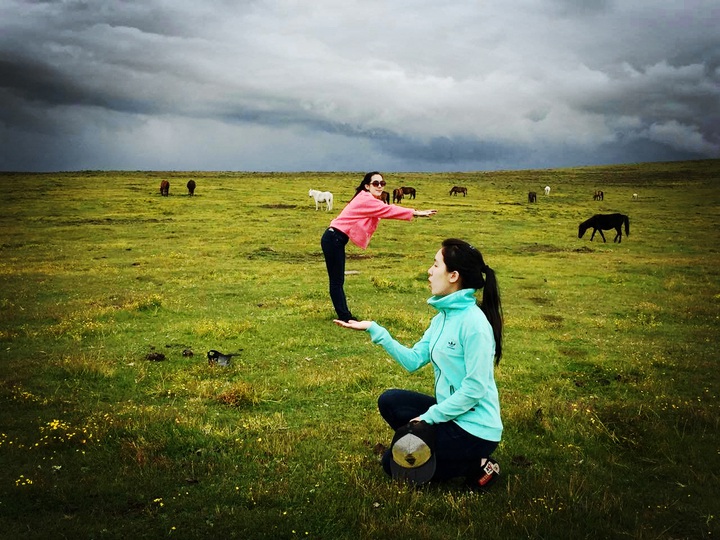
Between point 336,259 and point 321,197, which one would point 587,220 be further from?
point 336,259

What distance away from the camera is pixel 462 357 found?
18.3 ft

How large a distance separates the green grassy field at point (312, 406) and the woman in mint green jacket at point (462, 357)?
1.82ft

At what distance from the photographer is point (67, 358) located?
11398 millimetres

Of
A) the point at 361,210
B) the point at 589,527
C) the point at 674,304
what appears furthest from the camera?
the point at 674,304

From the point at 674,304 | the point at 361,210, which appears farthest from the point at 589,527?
the point at 674,304

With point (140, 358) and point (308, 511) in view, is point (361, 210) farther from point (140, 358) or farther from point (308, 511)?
point (140, 358)

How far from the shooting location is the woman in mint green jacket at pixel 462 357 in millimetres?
5359

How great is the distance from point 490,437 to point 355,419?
3258 millimetres

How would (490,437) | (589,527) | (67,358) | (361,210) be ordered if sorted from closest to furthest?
1. (589,527)
2. (490,437)
3. (361,210)
4. (67,358)

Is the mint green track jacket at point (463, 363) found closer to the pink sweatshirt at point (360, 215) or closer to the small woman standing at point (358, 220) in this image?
the small woman standing at point (358, 220)

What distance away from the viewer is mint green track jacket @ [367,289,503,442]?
5336 millimetres

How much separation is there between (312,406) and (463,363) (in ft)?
13.9

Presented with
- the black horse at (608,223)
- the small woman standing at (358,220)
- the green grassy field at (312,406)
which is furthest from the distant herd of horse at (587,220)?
the small woman standing at (358,220)

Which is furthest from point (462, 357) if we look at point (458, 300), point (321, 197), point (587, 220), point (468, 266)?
point (321, 197)
